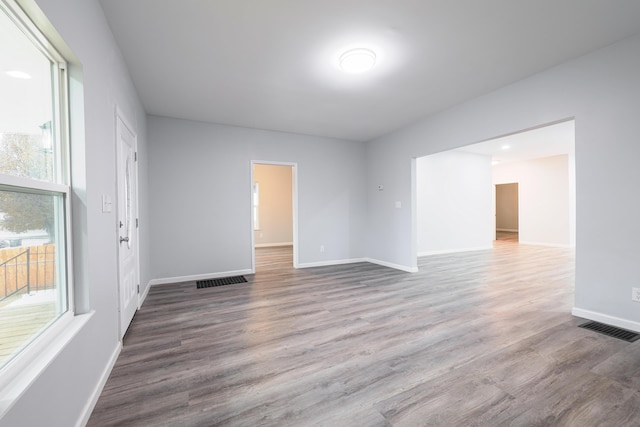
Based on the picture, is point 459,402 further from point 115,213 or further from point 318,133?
point 318,133

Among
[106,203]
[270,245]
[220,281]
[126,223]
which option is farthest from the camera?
[270,245]

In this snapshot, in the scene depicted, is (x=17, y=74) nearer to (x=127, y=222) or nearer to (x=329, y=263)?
(x=127, y=222)

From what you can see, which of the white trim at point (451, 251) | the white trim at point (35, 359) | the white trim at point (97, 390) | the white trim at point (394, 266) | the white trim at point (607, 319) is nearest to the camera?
the white trim at point (35, 359)

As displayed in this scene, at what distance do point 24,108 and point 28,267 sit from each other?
2.26 feet

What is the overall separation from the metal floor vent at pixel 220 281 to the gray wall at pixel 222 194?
217 mm

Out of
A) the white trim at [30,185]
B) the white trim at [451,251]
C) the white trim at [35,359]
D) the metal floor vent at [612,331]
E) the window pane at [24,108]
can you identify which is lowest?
the metal floor vent at [612,331]

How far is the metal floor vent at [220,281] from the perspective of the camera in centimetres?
420

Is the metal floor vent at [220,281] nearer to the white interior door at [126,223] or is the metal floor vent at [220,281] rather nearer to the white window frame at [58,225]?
the white interior door at [126,223]

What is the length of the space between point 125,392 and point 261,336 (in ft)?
3.40

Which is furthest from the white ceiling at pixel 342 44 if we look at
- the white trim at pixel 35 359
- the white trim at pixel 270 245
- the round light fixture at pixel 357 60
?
the white trim at pixel 270 245

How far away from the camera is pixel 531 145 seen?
6836 millimetres

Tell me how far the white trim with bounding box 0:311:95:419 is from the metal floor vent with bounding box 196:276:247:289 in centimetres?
277

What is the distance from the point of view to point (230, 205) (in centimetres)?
480

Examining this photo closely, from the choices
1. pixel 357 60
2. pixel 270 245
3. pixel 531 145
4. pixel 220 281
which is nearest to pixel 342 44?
pixel 357 60
